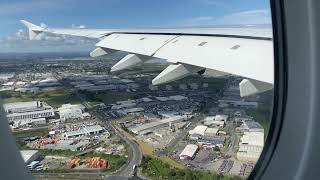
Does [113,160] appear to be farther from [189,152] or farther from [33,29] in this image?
[33,29]

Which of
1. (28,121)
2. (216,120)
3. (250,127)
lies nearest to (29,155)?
(28,121)

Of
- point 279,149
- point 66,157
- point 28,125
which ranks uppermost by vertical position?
point 28,125

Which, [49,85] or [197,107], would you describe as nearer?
[49,85]

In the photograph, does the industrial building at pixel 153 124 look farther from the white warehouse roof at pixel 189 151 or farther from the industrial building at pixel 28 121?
the industrial building at pixel 28 121

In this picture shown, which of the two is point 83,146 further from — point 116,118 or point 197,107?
point 197,107

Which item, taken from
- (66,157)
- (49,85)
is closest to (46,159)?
(66,157)

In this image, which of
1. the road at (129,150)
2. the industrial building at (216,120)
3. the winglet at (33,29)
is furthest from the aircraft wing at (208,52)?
the road at (129,150)

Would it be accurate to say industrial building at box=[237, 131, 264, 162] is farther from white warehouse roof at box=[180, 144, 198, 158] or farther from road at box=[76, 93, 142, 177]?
road at box=[76, 93, 142, 177]

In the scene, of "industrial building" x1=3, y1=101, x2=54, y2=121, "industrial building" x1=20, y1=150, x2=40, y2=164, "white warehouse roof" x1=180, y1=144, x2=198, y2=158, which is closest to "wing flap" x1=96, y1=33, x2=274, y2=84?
"white warehouse roof" x1=180, y1=144, x2=198, y2=158
